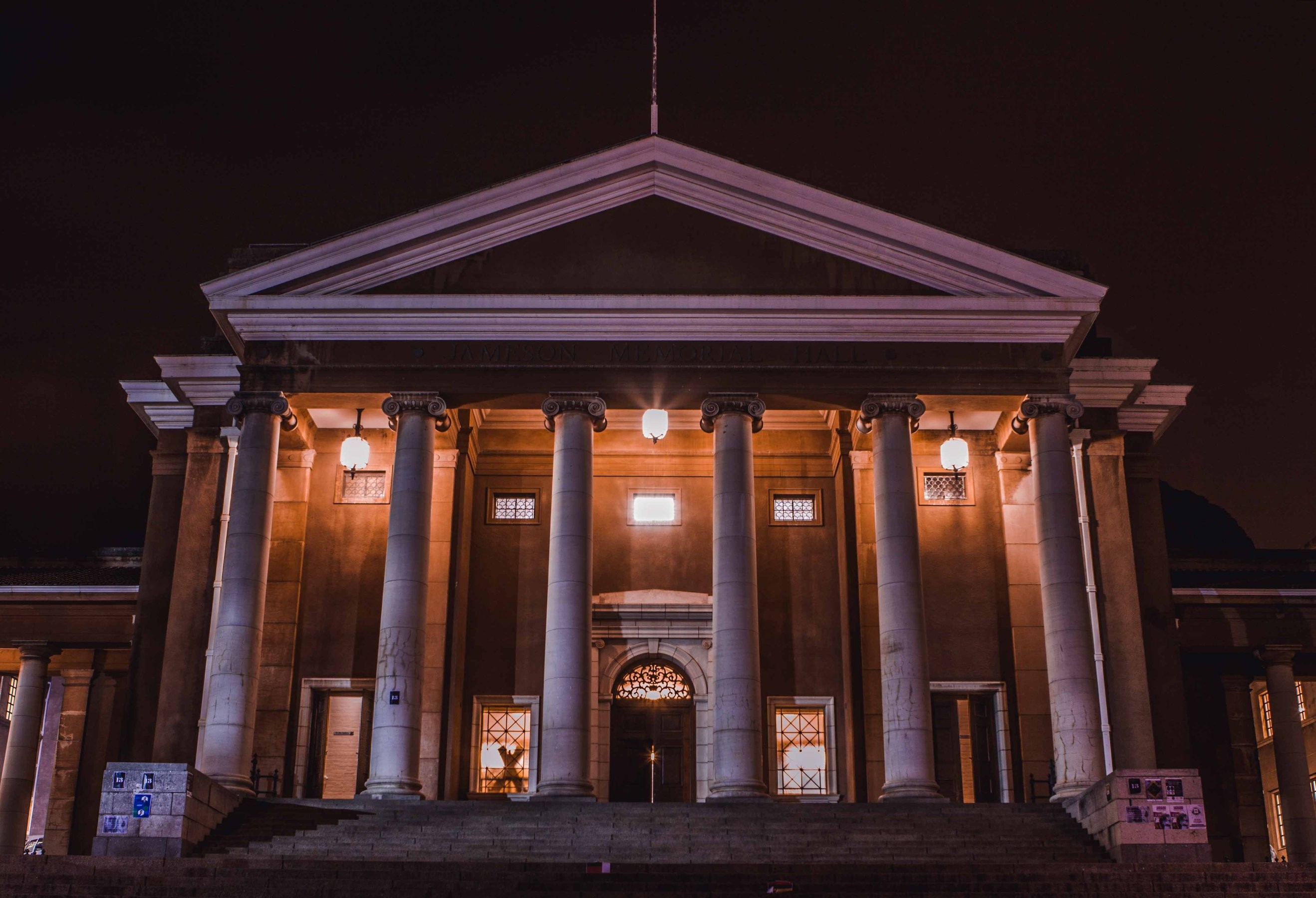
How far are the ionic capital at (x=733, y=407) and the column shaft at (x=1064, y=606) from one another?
5.36 metres

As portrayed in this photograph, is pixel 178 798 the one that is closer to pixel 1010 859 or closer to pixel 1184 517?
pixel 1010 859

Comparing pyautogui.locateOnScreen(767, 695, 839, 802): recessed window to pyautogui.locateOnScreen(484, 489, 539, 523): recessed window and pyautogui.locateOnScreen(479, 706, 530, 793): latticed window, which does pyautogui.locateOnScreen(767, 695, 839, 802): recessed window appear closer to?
pyautogui.locateOnScreen(479, 706, 530, 793): latticed window

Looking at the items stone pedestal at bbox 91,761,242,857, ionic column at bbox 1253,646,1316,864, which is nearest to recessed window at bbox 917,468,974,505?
ionic column at bbox 1253,646,1316,864

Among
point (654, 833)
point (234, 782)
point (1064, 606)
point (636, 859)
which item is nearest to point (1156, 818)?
point (1064, 606)

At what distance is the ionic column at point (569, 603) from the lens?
82.3 feet

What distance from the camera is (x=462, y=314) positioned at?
2766cm

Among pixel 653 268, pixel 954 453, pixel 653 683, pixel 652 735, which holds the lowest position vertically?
pixel 652 735

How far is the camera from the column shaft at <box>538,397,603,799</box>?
25.1 m

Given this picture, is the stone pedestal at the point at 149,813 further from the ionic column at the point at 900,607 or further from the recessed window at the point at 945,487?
the recessed window at the point at 945,487

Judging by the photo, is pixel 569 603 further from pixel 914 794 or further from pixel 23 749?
pixel 23 749

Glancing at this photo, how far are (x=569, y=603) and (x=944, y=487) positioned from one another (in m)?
9.79

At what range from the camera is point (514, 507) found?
104 feet

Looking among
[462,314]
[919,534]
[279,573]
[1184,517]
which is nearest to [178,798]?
[279,573]

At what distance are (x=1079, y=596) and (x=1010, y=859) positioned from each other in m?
6.58
